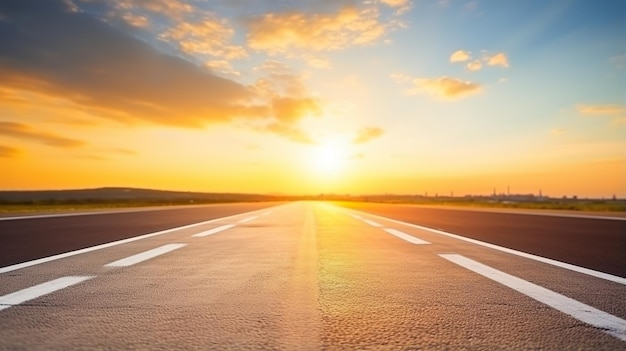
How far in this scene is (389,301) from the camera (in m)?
4.29

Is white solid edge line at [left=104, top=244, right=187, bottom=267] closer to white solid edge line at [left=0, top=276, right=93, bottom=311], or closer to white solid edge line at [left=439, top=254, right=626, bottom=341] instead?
white solid edge line at [left=0, top=276, right=93, bottom=311]

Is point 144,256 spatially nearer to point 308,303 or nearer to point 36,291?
point 36,291

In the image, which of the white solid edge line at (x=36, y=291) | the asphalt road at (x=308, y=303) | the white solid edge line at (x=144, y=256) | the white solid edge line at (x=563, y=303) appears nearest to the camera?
the asphalt road at (x=308, y=303)

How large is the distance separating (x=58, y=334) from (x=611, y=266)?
7.19 m

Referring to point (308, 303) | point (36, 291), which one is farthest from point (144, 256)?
point (308, 303)

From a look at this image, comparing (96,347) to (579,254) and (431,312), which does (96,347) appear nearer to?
(431,312)

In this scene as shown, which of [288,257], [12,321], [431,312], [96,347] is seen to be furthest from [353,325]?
[288,257]

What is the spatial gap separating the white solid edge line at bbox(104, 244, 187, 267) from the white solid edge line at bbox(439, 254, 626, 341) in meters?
4.83

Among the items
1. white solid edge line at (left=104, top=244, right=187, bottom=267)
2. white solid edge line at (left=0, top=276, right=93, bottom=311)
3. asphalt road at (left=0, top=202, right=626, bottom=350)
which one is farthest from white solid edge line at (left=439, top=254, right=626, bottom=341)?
white solid edge line at (left=104, top=244, right=187, bottom=267)

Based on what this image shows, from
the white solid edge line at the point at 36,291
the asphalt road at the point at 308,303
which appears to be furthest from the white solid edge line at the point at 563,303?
the white solid edge line at the point at 36,291

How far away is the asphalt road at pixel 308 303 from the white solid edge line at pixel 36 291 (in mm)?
12

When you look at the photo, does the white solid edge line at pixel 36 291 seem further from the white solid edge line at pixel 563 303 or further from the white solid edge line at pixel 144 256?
the white solid edge line at pixel 563 303

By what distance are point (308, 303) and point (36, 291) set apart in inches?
108

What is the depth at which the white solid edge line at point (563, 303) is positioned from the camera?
341 centimetres
